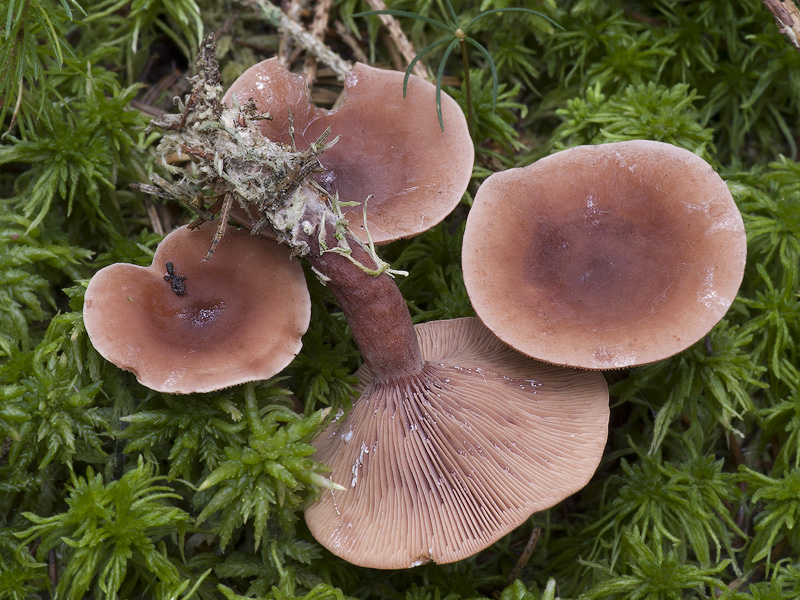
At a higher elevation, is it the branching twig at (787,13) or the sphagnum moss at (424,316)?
the branching twig at (787,13)

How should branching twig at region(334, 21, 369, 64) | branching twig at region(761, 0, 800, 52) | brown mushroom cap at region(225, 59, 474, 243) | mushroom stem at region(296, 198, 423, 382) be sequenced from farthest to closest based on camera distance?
branching twig at region(334, 21, 369, 64) < branching twig at region(761, 0, 800, 52) < brown mushroom cap at region(225, 59, 474, 243) < mushroom stem at region(296, 198, 423, 382)

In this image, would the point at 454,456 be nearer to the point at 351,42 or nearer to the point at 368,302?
the point at 368,302

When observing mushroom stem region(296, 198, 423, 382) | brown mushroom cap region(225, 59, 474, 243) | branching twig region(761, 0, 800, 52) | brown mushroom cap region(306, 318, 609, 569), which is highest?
branching twig region(761, 0, 800, 52)

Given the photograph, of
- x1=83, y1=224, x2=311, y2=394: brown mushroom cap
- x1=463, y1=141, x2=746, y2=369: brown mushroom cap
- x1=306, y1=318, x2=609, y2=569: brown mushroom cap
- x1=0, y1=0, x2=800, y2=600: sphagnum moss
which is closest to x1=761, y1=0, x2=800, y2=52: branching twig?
x1=0, y1=0, x2=800, y2=600: sphagnum moss

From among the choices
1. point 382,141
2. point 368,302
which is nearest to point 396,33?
Answer: point 382,141

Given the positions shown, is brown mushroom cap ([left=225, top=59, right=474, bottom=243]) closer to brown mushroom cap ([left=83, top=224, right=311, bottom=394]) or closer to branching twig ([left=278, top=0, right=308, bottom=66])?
brown mushroom cap ([left=83, top=224, right=311, bottom=394])

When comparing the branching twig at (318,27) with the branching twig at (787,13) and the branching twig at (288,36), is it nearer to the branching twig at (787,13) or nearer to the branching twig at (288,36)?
the branching twig at (288,36)

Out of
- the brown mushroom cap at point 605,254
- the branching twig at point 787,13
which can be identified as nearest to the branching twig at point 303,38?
the brown mushroom cap at point 605,254
